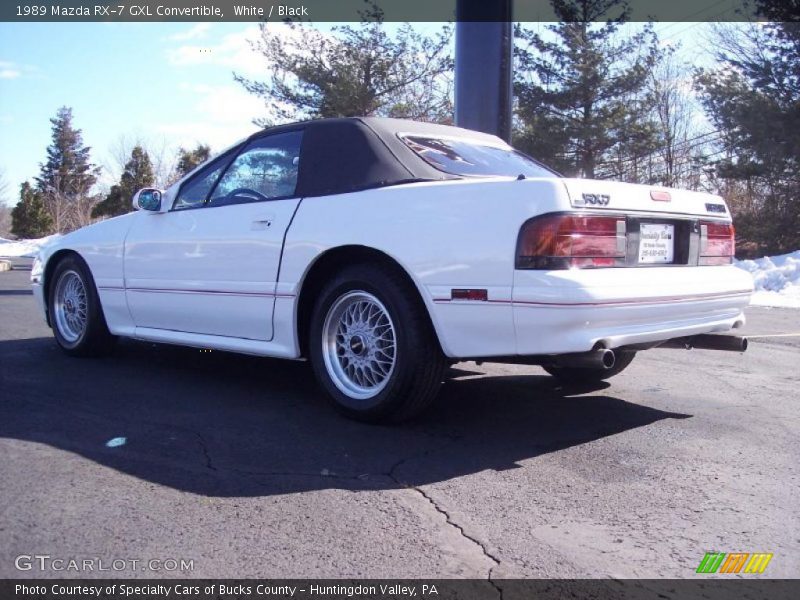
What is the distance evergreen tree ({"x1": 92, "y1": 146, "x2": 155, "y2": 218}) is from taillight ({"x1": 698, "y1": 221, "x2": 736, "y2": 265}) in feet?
98.2

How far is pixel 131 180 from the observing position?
104 feet

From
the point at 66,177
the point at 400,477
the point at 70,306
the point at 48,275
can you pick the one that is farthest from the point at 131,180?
the point at 400,477

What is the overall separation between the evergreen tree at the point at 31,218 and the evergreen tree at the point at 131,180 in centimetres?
926

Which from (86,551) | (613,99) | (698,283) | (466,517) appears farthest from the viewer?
(613,99)

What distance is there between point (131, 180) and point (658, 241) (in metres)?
30.9

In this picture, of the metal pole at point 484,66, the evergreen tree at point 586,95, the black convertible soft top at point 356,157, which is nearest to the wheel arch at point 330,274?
the black convertible soft top at point 356,157

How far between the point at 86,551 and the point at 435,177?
8.22 feet

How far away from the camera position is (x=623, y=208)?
363 centimetres

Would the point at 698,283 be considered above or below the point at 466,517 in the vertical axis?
above

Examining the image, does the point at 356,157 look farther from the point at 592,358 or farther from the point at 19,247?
the point at 19,247

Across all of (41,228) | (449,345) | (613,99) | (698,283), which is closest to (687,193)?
(698,283)

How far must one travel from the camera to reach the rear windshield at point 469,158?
436cm

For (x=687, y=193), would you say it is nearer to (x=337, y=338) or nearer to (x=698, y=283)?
(x=698, y=283)

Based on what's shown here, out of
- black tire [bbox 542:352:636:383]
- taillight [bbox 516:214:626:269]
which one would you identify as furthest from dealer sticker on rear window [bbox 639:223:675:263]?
black tire [bbox 542:352:636:383]
